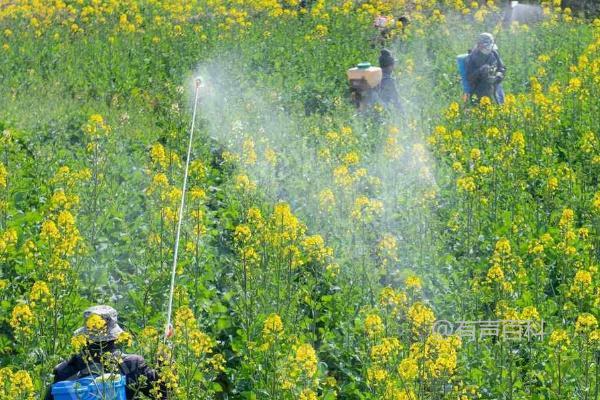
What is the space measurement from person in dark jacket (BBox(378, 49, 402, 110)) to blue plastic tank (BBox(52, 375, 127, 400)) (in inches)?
336

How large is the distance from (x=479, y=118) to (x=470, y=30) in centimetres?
600

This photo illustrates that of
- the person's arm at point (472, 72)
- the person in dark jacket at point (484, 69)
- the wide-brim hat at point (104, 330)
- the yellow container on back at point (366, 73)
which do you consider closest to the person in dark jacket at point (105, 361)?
the wide-brim hat at point (104, 330)

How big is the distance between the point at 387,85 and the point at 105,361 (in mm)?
8807

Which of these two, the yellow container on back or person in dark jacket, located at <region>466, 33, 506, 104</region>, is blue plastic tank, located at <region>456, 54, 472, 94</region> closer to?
person in dark jacket, located at <region>466, 33, 506, 104</region>

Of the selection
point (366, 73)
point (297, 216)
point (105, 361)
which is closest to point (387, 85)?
point (366, 73)

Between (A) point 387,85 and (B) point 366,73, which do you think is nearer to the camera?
(B) point 366,73

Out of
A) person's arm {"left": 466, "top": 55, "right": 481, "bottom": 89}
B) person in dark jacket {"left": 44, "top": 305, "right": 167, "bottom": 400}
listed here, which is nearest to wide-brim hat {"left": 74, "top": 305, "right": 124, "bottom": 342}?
person in dark jacket {"left": 44, "top": 305, "right": 167, "bottom": 400}

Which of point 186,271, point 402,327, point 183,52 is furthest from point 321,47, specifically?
point 402,327

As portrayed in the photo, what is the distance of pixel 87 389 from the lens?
6219 millimetres

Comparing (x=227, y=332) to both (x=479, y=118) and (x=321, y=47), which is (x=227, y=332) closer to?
(x=479, y=118)

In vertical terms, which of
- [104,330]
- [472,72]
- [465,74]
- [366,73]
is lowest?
[465,74]

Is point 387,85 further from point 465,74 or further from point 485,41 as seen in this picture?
point 485,41

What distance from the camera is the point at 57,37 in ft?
57.1

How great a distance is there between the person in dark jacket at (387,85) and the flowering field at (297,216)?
0.20 metres
